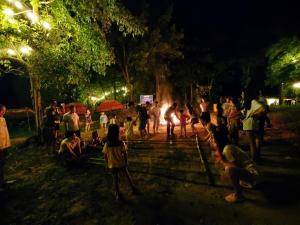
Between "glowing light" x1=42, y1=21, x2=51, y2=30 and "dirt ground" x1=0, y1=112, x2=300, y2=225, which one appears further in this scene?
"glowing light" x1=42, y1=21, x2=51, y2=30

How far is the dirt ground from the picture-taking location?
5.50m

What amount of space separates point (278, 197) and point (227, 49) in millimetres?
29191

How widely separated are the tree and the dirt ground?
421 centimetres

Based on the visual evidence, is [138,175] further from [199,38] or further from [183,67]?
[199,38]

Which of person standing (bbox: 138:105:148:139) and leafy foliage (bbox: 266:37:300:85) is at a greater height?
leafy foliage (bbox: 266:37:300:85)

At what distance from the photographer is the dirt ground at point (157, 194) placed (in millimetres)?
5500

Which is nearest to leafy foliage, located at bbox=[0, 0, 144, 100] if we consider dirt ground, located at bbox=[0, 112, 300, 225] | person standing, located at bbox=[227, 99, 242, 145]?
dirt ground, located at bbox=[0, 112, 300, 225]

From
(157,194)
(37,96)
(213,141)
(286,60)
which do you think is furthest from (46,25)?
(286,60)

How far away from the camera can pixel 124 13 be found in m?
11.8

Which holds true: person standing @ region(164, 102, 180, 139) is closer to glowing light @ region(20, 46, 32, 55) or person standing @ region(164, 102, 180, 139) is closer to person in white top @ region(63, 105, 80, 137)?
person in white top @ region(63, 105, 80, 137)

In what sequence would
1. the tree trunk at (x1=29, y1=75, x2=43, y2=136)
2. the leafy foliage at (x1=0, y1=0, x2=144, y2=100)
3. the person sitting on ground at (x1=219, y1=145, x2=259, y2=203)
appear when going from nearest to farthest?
the person sitting on ground at (x1=219, y1=145, x2=259, y2=203), the leafy foliage at (x1=0, y1=0, x2=144, y2=100), the tree trunk at (x1=29, y1=75, x2=43, y2=136)

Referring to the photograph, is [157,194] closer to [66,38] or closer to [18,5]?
[66,38]

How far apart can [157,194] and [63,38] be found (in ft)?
26.9

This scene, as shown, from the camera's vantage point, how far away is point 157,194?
22.3 ft
